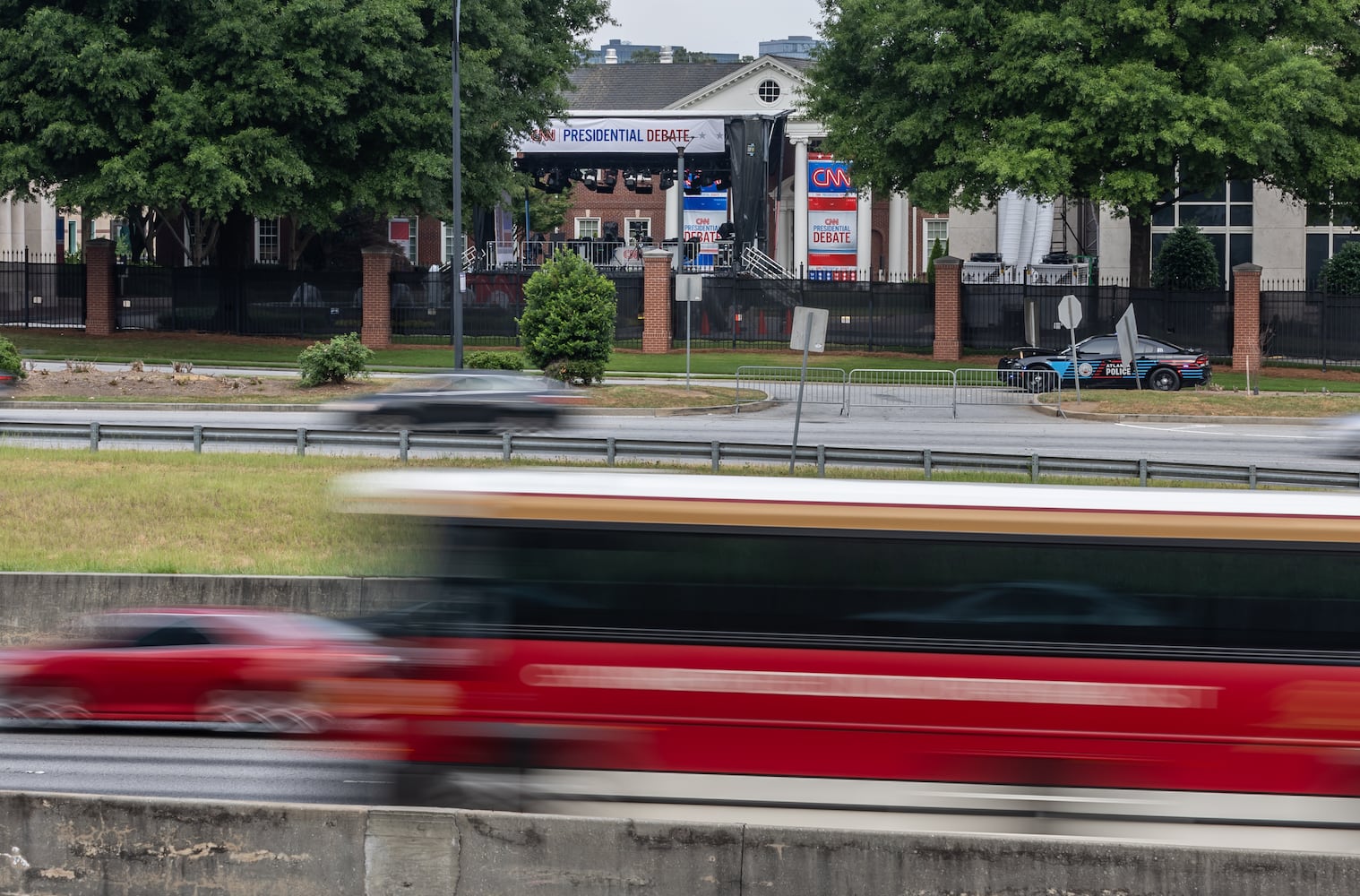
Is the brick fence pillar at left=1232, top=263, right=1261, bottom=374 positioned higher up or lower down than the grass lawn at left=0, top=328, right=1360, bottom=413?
higher up

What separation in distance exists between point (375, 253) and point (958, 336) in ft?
58.8

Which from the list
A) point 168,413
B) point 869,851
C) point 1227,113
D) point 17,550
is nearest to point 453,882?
point 869,851

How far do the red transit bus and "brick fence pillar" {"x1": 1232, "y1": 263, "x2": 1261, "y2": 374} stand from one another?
122ft

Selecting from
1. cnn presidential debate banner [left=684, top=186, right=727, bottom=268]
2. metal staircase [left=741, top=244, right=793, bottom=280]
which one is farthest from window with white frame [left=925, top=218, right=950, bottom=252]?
metal staircase [left=741, top=244, right=793, bottom=280]

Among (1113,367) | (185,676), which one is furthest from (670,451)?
(1113,367)

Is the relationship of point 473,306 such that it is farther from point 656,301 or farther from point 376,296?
point 656,301

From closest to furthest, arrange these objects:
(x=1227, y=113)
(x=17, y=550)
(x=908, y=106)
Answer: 1. (x=17, y=550)
2. (x=1227, y=113)
3. (x=908, y=106)

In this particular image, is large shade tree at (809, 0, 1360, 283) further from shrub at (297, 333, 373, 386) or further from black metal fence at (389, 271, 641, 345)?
shrub at (297, 333, 373, 386)

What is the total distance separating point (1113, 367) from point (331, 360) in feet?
62.6

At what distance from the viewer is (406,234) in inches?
2876

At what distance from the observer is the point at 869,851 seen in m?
6.52

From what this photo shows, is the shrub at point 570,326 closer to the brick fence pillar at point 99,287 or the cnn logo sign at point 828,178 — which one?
the brick fence pillar at point 99,287

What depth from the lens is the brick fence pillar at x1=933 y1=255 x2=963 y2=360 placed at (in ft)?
151

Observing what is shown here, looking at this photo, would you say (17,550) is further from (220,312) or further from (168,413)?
(220,312)
